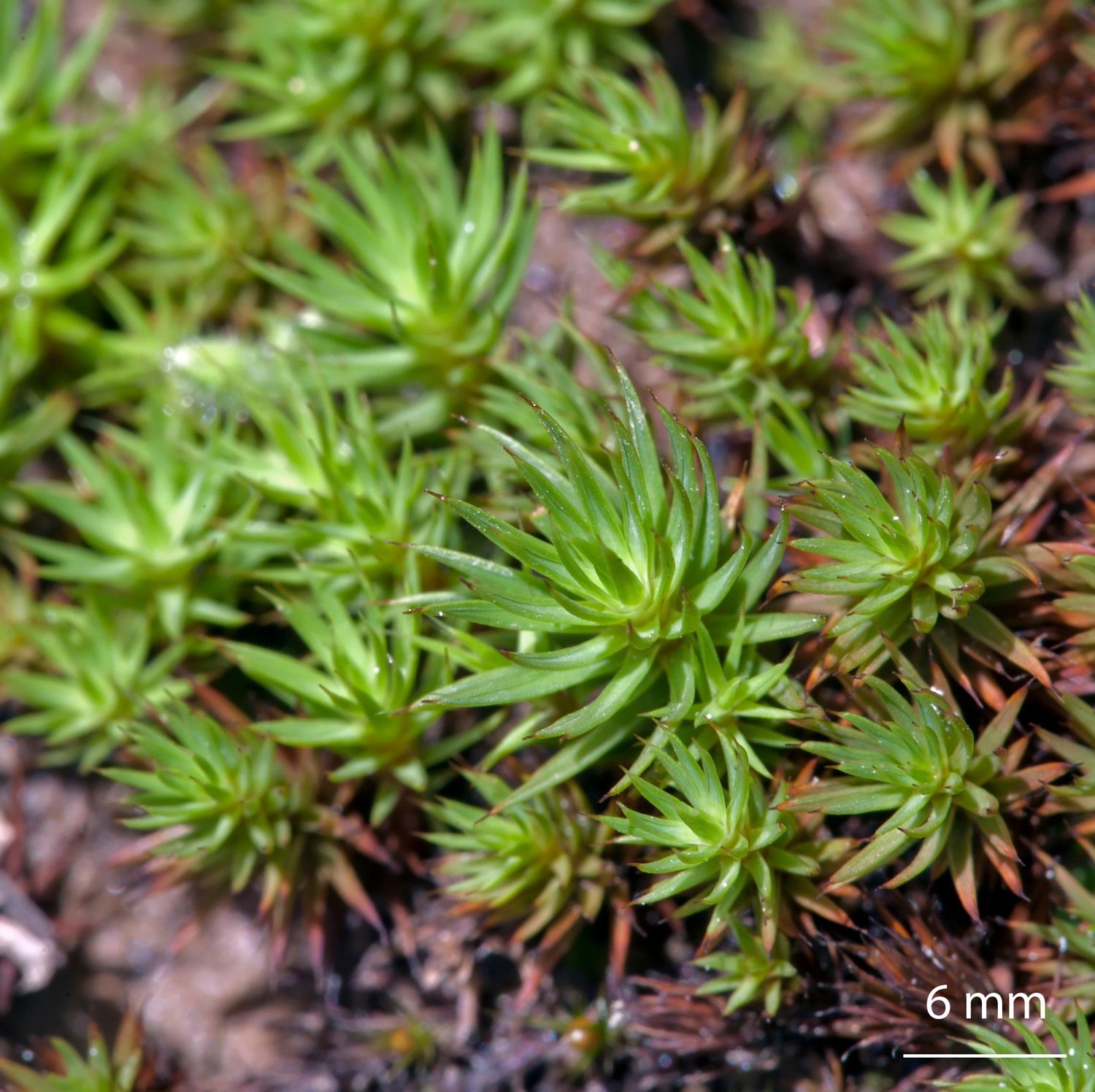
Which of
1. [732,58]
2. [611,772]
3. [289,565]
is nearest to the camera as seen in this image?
[611,772]

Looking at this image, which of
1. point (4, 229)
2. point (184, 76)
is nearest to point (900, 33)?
point (184, 76)

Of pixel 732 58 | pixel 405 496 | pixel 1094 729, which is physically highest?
pixel 732 58

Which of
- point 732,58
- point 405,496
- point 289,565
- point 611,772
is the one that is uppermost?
point 732,58

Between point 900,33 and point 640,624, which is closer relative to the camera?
point 640,624

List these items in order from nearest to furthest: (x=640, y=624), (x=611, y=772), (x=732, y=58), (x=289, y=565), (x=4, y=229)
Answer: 1. (x=640, y=624)
2. (x=611, y=772)
3. (x=289, y=565)
4. (x=4, y=229)
5. (x=732, y=58)

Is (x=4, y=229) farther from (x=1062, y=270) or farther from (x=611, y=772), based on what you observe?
(x=1062, y=270)

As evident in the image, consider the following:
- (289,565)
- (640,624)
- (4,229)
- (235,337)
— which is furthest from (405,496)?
(4,229)

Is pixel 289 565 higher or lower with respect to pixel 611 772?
higher

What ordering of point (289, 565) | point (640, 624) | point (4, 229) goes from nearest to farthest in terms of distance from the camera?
1. point (640, 624)
2. point (289, 565)
3. point (4, 229)

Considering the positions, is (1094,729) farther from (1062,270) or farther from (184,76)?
(184,76)
